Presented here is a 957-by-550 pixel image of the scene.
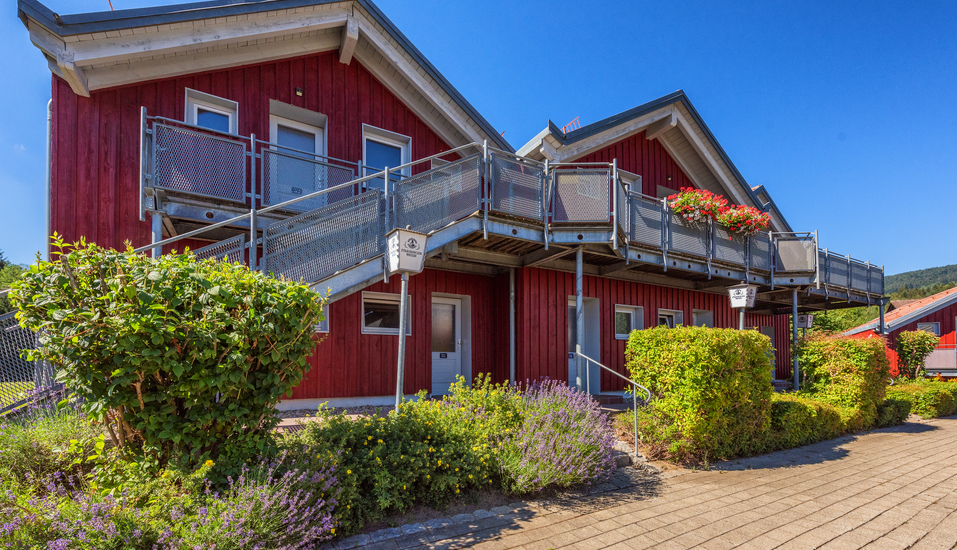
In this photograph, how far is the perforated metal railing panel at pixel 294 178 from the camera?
7.50 meters

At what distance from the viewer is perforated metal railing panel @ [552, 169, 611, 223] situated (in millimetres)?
8477

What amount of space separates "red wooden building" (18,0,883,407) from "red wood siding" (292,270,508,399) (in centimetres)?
4

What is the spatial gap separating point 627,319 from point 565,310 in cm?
250

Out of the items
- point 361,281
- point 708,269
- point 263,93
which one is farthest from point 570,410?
point 263,93

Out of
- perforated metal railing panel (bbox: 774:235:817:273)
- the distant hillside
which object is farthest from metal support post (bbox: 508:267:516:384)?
the distant hillside

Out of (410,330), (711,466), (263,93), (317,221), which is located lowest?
(711,466)

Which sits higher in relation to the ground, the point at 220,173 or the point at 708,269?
the point at 220,173

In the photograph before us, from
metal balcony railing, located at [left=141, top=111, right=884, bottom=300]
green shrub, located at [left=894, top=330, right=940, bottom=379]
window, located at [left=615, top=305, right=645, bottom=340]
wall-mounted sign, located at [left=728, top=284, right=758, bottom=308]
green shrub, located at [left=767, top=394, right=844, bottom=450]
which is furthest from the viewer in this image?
green shrub, located at [left=894, top=330, right=940, bottom=379]

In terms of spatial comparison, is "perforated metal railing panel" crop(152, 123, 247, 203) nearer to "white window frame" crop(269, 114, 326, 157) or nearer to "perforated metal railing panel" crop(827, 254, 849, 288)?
"white window frame" crop(269, 114, 326, 157)

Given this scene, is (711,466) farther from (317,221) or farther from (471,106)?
(471,106)

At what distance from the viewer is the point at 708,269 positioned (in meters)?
10.9

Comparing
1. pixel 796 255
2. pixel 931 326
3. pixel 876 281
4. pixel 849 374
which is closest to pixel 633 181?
pixel 796 255

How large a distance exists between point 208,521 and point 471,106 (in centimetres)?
921

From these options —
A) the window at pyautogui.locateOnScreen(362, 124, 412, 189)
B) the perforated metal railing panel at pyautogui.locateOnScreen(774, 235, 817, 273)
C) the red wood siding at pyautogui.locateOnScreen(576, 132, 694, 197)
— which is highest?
the red wood siding at pyautogui.locateOnScreen(576, 132, 694, 197)
